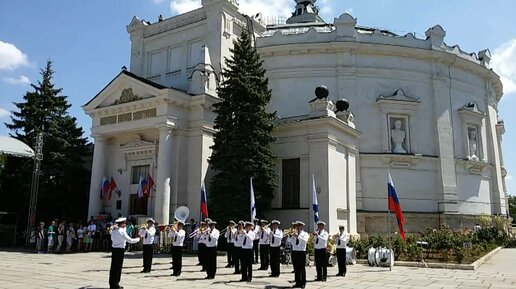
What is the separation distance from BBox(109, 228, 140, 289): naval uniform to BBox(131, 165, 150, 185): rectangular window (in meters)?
15.3

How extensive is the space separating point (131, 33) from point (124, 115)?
34.5ft

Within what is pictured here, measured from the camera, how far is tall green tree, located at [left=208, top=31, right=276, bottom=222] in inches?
851

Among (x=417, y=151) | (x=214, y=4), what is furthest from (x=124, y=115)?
(x=417, y=151)

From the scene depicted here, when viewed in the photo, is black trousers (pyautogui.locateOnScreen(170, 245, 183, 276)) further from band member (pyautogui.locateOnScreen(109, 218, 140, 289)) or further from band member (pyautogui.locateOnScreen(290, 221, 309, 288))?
band member (pyautogui.locateOnScreen(290, 221, 309, 288))

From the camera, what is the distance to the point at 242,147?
21.7 metres

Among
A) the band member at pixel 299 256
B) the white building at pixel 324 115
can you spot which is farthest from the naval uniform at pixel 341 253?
the white building at pixel 324 115

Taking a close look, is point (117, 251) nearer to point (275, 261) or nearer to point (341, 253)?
point (275, 261)

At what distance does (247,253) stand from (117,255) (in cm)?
380

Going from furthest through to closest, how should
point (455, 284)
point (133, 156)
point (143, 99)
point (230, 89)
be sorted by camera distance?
1. point (133, 156)
2. point (143, 99)
3. point (230, 89)
4. point (455, 284)

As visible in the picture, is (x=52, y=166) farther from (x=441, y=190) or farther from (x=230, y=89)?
(x=441, y=190)

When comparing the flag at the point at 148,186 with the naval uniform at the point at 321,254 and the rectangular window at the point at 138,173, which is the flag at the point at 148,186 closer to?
the rectangular window at the point at 138,173

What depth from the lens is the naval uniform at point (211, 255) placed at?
13609mm

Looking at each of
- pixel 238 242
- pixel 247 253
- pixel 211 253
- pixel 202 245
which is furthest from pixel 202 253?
pixel 247 253

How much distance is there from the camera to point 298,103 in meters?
31.7
